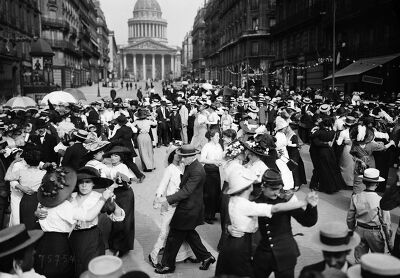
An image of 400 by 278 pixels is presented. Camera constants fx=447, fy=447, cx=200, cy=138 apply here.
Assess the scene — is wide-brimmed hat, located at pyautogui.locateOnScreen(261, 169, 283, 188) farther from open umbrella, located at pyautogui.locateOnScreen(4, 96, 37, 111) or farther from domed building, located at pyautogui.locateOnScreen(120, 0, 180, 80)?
domed building, located at pyautogui.locateOnScreen(120, 0, 180, 80)

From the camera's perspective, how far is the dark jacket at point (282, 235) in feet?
13.8

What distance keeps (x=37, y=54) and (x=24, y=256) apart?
975 inches

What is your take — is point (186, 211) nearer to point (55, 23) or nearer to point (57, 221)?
point (57, 221)

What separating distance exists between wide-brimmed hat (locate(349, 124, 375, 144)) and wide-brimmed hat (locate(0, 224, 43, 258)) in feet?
23.1

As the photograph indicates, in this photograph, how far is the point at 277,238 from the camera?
4.27 m

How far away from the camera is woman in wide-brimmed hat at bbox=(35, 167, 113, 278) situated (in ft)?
15.1

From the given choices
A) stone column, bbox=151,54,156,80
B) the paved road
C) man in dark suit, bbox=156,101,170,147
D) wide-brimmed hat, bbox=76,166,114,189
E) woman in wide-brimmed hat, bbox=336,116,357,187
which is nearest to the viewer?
wide-brimmed hat, bbox=76,166,114,189

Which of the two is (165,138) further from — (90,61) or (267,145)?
(90,61)

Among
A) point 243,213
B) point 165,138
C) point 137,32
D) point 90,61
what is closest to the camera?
point 243,213

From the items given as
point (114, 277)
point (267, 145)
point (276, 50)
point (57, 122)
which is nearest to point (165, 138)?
point (57, 122)

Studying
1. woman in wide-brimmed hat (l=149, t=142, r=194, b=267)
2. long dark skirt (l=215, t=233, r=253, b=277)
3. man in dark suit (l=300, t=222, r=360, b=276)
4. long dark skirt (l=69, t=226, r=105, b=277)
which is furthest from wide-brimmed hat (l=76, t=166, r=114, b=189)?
man in dark suit (l=300, t=222, r=360, b=276)

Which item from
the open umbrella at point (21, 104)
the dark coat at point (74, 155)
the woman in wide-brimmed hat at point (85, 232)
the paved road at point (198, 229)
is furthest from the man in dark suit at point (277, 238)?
the open umbrella at point (21, 104)

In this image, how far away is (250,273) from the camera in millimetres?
4465

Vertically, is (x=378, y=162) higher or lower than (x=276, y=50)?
lower
